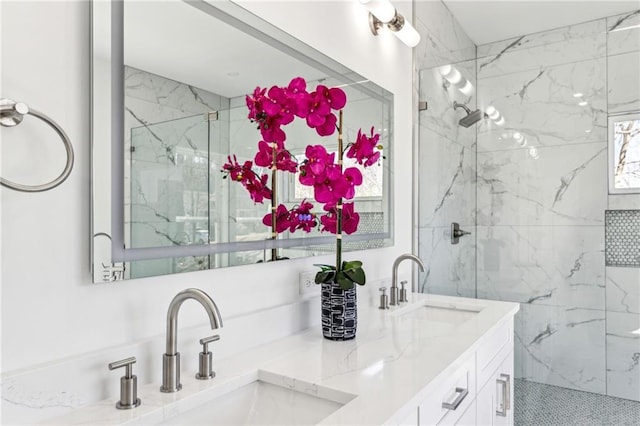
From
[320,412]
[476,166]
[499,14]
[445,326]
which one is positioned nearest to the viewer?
[320,412]

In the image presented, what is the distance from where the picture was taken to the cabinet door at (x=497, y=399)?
1507mm

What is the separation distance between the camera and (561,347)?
7.29 ft

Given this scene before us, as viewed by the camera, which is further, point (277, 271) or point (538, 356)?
point (538, 356)

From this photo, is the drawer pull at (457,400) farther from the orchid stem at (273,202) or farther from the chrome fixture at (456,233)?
the chrome fixture at (456,233)

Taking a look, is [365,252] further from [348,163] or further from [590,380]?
[590,380]

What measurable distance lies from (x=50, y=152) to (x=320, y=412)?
2.52 feet

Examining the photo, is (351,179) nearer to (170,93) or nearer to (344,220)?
(344,220)

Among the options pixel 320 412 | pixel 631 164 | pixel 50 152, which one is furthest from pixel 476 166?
pixel 50 152

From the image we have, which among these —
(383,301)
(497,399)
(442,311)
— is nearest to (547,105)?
(442,311)

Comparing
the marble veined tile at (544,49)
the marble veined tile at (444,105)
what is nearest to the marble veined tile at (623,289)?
the marble veined tile at (444,105)

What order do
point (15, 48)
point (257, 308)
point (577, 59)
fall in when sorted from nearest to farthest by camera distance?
point (15, 48) → point (257, 308) → point (577, 59)

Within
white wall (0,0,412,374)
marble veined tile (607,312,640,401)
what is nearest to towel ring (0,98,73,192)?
white wall (0,0,412,374)

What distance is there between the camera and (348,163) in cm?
185

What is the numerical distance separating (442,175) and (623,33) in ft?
3.42
